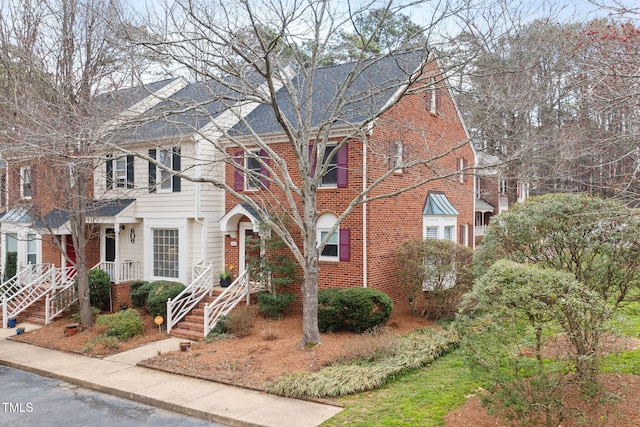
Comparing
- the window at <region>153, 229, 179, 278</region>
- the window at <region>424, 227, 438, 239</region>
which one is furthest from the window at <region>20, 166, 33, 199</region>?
the window at <region>424, 227, 438, 239</region>

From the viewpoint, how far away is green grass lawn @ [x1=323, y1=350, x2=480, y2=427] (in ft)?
24.0

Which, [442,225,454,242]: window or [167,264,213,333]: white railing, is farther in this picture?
[442,225,454,242]: window

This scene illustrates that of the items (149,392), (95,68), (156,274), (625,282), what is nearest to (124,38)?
(95,68)

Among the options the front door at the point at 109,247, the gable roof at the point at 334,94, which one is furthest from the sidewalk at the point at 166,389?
the gable roof at the point at 334,94

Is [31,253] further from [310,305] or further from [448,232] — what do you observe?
[448,232]

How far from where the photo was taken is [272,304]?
46.2ft

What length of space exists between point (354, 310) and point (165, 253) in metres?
8.16

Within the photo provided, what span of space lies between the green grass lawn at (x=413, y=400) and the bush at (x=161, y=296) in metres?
8.46

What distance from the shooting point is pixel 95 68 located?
13586 millimetres

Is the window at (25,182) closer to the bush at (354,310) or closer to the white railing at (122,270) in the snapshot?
the white railing at (122,270)

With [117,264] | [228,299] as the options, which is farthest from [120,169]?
[228,299]

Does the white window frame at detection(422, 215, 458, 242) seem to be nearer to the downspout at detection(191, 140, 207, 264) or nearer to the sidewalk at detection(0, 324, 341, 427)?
the downspout at detection(191, 140, 207, 264)

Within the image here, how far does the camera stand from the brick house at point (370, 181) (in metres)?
14.2

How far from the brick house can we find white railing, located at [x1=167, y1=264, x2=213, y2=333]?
1061 millimetres
